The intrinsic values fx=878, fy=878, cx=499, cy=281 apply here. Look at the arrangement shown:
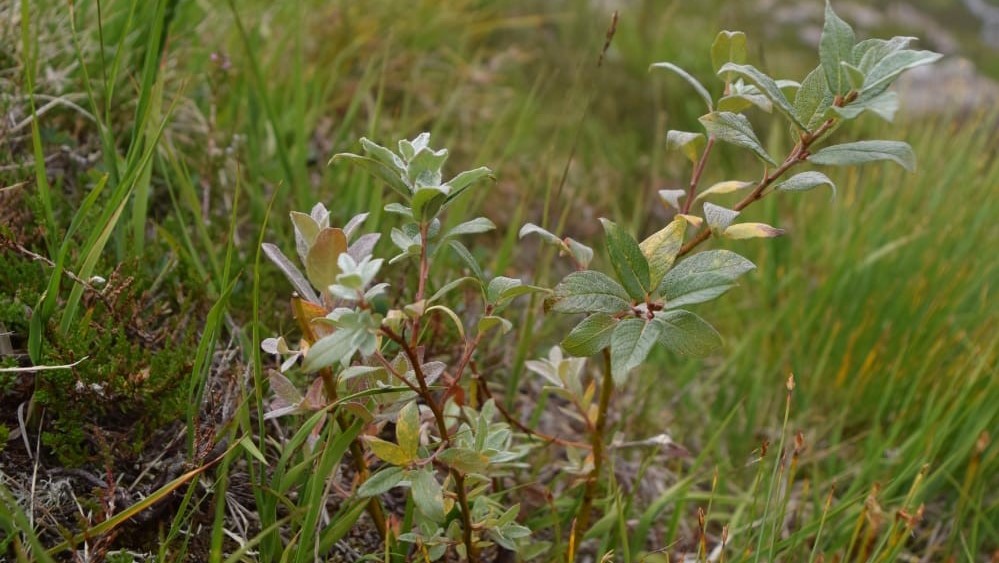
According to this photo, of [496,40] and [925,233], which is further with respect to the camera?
[496,40]

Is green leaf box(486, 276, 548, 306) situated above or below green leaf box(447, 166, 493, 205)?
below

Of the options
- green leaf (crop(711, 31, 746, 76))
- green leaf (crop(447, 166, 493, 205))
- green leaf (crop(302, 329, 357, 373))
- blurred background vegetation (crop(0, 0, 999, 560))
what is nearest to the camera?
green leaf (crop(302, 329, 357, 373))

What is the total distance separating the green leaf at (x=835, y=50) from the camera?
94 centimetres

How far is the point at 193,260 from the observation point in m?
1.41

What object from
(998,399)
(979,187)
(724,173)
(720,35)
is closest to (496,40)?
(724,173)

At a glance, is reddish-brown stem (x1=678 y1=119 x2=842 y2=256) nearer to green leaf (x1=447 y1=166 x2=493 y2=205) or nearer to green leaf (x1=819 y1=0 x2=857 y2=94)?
green leaf (x1=819 y1=0 x2=857 y2=94)

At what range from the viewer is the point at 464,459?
0.99 m

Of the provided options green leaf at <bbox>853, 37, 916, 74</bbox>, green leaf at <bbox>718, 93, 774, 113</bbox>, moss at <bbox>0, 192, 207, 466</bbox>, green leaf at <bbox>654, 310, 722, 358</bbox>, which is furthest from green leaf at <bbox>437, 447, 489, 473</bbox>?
green leaf at <bbox>853, 37, 916, 74</bbox>

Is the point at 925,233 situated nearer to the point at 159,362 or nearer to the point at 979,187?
the point at 979,187

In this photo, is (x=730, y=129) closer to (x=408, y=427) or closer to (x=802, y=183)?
(x=802, y=183)

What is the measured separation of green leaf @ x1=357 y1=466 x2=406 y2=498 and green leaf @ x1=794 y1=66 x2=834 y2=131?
1.98 feet

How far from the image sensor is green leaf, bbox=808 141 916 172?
942 mm

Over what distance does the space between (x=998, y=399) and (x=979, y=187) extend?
100 cm

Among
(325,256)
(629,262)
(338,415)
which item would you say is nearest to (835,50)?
(629,262)
